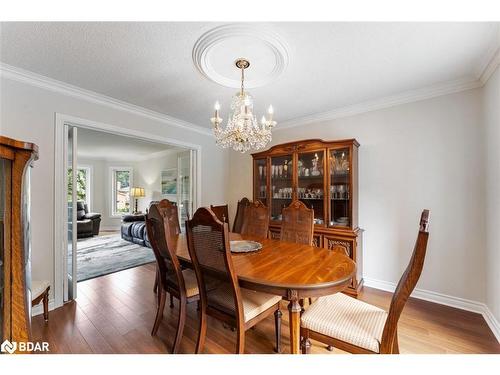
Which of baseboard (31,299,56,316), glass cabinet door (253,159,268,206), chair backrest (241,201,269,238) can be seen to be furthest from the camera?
glass cabinet door (253,159,268,206)

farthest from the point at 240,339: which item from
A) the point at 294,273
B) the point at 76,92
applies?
the point at 76,92

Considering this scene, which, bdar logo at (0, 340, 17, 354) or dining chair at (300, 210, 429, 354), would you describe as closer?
bdar logo at (0, 340, 17, 354)

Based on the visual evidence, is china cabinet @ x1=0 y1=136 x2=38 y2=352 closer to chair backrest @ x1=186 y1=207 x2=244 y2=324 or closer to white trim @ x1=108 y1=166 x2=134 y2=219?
chair backrest @ x1=186 y1=207 x2=244 y2=324

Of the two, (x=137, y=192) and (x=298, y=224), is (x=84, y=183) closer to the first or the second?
(x=137, y=192)

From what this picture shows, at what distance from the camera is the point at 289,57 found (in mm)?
1753

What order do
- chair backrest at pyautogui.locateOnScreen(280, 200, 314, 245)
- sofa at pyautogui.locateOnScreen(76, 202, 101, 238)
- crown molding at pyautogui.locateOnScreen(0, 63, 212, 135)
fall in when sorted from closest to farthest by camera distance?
crown molding at pyautogui.locateOnScreen(0, 63, 212, 135) < chair backrest at pyautogui.locateOnScreen(280, 200, 314, 245) < sofa at pyautogui.locateOnScreen(76, 202, 101, 238)

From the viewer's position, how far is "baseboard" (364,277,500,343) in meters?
1.83

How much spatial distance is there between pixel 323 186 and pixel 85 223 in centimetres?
582

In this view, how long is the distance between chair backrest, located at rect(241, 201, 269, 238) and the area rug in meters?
2.21

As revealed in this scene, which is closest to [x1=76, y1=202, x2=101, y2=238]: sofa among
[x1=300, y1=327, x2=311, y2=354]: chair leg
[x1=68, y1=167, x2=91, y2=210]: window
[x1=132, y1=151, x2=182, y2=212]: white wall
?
[x1=68, y1=167, x2=91, y2=210]: window

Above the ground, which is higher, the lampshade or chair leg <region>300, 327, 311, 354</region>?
the lampshade

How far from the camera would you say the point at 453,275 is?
87.4 inches
